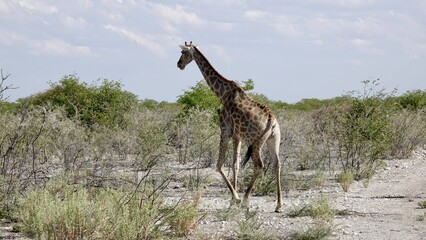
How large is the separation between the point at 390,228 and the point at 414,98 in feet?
82.5

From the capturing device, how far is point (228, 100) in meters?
11.5

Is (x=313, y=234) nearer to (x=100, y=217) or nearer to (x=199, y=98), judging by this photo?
(x=100, y=217)

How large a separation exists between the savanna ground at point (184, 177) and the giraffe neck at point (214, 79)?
0.75m

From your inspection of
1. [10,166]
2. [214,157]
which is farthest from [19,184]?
[214,157]

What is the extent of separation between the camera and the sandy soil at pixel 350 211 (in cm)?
912

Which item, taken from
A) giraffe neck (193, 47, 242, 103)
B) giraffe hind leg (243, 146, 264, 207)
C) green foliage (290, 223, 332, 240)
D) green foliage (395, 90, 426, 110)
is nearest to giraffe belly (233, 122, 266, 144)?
giraffe hind leg (243, 146, 264, 207)

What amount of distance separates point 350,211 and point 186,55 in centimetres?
349

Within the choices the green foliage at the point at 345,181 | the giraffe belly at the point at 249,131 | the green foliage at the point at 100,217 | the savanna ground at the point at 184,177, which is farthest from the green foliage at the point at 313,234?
the green foliage at the point at 345,181

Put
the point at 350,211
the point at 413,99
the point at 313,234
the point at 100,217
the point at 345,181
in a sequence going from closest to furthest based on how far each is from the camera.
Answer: the point at 100,217, the point at 313,234, the point at 350,211, the point at 345,181, the point at 413,99

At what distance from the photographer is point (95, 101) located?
2236 cm

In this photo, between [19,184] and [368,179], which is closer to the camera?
[19,184]

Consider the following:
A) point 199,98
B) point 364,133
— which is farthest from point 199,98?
point 364,133

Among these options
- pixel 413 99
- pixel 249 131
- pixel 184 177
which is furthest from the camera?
pixel 413 99

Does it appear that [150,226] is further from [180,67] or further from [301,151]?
[301,151]
